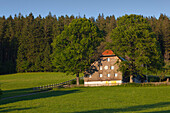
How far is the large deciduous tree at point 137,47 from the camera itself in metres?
59.4

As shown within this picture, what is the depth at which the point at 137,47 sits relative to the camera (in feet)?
197

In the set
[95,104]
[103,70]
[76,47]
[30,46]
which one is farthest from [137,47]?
[30,46]

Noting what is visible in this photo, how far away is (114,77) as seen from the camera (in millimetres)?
66000

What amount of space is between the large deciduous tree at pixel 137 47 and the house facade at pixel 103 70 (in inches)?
187

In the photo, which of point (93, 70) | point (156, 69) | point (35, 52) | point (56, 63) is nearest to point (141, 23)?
point (156, 69)

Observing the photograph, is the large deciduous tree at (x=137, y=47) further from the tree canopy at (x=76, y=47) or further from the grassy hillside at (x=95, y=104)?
the grassy hillside at (x=95, y=104)

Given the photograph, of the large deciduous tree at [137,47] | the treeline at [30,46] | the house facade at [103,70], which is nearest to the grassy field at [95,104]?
the large deciduous tree at [137,47]

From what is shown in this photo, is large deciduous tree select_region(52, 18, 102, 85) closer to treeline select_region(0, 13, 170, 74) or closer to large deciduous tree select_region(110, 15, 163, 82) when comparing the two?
large deciduous tree select_region(110, 15, 163, 82)

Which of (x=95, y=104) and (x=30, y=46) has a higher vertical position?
(x=30, y=46)

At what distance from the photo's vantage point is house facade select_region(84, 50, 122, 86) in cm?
6681

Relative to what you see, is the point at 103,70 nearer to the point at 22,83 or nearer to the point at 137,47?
the point at 137,47

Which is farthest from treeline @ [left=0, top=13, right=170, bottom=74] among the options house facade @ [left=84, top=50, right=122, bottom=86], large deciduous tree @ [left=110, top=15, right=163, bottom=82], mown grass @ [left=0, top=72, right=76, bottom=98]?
large deciduous tree @ [left=110, top=15, right=163, bottom=82]

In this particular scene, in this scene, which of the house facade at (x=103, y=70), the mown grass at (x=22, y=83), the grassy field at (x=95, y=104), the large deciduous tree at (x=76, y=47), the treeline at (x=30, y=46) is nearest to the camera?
the grassy field at (x=95, y=104)

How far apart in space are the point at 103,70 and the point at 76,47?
1033 cm
